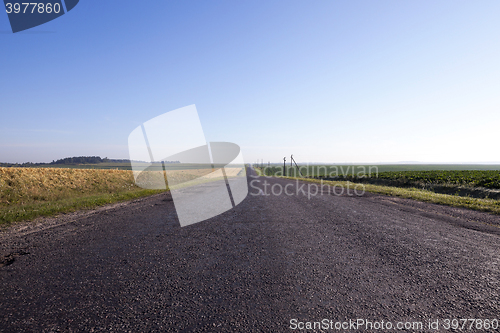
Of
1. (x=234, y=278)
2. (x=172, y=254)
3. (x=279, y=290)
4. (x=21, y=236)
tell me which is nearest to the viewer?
(x=279, y=290)

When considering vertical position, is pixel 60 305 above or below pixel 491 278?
above

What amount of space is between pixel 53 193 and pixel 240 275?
17.3 meters

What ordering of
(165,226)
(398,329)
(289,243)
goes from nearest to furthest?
(398,329), (289,243), (165,226)

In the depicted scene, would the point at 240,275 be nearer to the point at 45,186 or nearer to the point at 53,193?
the point at 53,193

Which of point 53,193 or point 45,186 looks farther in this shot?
point 45,186

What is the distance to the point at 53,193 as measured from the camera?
15.5 metres

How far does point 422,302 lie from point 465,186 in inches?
863

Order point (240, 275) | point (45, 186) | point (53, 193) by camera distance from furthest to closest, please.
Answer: point (45, 186), point (53, 193), point (240, 275)

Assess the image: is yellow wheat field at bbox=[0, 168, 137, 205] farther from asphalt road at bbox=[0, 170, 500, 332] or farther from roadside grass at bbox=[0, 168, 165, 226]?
asphalt road at bbox=[0, 170, 500, 332]

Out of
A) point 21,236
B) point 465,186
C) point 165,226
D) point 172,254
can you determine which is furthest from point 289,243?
point 465,186

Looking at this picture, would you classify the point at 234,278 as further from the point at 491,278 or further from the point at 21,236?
the point at 21,236

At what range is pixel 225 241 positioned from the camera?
5.50m

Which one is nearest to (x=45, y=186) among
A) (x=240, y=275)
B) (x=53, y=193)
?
(x=53, y=193)

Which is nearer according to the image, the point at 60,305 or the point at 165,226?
the point at 60,305
